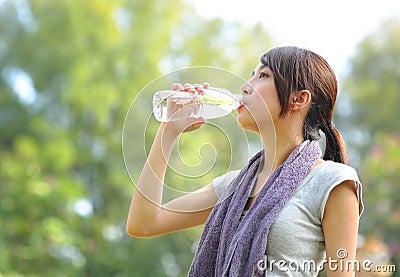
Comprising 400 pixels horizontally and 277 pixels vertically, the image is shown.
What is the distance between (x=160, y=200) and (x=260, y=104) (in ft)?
0.97

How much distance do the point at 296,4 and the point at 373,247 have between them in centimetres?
510

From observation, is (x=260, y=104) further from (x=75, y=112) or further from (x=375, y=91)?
(x=375, y=91)

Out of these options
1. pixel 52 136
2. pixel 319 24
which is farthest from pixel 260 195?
pixel 319 24

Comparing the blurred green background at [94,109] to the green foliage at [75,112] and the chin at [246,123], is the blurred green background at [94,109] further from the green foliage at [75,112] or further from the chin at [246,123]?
the chin at [246,123]

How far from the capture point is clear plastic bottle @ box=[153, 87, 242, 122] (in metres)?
1.32

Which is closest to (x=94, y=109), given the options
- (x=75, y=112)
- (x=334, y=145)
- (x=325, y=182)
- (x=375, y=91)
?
(x=75, y=112)

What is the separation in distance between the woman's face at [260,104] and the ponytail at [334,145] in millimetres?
116

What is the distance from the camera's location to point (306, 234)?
118 cm

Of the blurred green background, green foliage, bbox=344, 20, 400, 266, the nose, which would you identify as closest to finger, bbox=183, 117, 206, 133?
the nose

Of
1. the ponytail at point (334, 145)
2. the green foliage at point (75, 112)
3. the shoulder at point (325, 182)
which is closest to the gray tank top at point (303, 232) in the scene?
the shoulder at point (325, 182)

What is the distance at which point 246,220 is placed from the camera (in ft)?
4.10

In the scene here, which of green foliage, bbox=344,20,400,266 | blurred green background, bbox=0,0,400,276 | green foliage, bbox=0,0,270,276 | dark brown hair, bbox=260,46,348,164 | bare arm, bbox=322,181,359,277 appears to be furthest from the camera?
green foliage, bbox=344,20,400,266

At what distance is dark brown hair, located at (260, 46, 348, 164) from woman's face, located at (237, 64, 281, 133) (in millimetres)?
11

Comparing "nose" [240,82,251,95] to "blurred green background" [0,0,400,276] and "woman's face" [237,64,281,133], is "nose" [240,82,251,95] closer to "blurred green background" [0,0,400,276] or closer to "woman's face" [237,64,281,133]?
"woman's face" [237,64,281,133]
